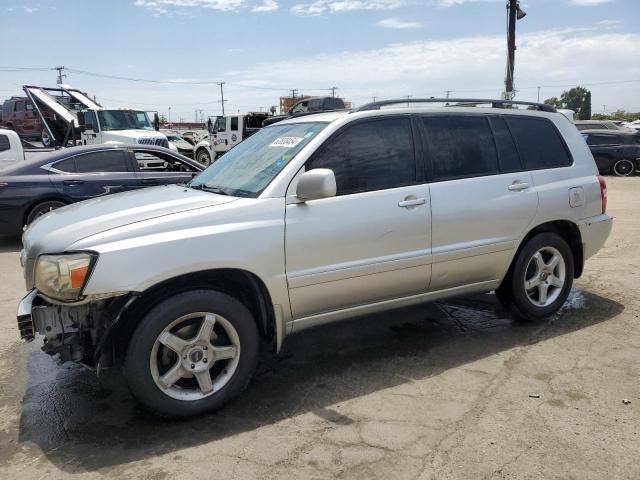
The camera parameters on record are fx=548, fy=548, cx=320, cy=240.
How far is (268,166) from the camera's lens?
12.1 ft

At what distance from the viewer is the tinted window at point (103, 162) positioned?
27.3ft

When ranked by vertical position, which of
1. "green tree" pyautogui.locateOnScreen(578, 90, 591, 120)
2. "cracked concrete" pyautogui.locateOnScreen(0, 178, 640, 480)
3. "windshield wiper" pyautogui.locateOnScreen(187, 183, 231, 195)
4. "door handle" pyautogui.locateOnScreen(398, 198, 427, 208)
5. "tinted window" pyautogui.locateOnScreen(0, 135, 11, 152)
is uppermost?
"green tree" pyautogui.locateOnScreen(578, 90, 591, 120)

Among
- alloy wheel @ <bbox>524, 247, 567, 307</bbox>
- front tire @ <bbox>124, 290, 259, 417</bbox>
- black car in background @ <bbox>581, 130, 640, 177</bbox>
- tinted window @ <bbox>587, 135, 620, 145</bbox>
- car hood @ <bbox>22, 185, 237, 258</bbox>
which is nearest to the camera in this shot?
front tire @ <bbox>124, 290, 259, 417</bbox>

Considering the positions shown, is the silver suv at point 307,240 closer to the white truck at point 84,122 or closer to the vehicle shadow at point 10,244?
the vehicle shadow at point 10,244

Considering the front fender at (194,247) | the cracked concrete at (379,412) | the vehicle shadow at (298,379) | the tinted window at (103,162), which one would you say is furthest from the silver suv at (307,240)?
the tinted window at (103,162)

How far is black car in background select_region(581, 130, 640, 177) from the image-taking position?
61.4 feet

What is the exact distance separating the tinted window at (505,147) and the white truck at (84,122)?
13799mm

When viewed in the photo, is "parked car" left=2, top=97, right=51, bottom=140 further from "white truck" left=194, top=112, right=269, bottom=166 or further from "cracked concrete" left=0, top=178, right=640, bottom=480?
"cracked concrete" left=0, top=178, right=640, bottom=480

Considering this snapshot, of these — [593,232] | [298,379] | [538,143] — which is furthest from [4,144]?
[593,232]

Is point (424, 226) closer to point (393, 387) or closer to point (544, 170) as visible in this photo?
point (393, 387)

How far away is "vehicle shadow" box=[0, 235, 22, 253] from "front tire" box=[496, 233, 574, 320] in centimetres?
695

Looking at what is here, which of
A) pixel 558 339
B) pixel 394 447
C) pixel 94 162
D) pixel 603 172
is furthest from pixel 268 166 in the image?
pixel 603 172

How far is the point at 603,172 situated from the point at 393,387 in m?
18.8

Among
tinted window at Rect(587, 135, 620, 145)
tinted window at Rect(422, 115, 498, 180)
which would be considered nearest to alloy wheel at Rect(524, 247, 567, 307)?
tinted window at Rect(422, 115, 498, 180)
